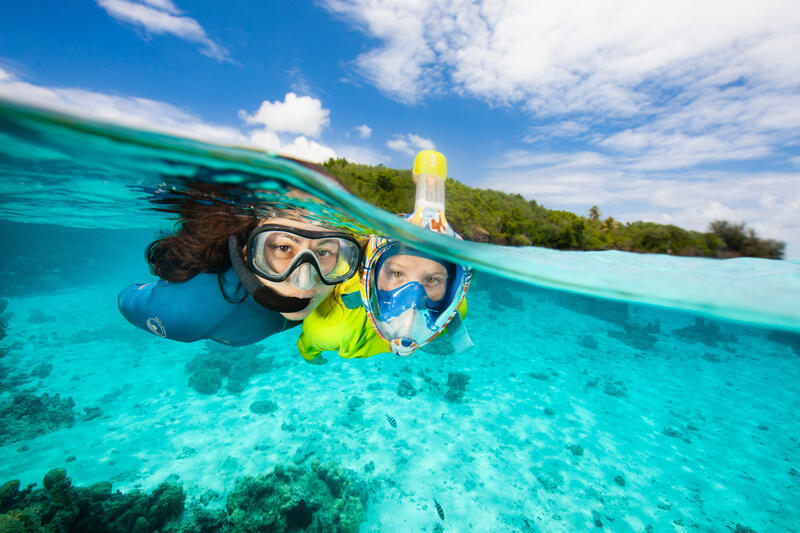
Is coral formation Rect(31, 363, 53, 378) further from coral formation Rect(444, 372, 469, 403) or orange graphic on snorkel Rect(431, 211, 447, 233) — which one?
orange graphic on snorkel Rect(431, 211, 447, 233)

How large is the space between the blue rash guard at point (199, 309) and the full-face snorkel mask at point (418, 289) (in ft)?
5.03

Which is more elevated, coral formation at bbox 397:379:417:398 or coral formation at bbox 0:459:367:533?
coral formation at bbox 397:379:417:398

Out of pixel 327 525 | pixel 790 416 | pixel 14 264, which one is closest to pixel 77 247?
pixel 14 264

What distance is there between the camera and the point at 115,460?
834cm

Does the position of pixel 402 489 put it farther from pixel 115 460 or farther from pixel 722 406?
pixel 722 406

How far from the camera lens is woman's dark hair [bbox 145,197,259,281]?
3.64m

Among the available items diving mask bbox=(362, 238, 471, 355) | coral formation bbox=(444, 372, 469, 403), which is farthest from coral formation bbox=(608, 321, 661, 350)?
diving mask bbox=(362, 238, 471, 355)

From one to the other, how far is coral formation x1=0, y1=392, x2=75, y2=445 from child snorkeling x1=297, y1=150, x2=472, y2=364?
13045 millimetres

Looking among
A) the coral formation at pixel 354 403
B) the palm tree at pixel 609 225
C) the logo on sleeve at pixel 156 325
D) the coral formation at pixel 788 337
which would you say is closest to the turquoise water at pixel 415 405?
the coral formation at pixel 354 403

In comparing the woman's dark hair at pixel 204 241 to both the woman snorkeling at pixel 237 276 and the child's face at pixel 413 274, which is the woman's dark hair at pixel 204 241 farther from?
the child's face at pixel 413 274

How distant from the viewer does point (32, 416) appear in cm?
1035

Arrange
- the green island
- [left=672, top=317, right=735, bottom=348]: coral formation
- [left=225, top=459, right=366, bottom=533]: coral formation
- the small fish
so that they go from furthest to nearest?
[left=672, top=317, right=735, bottom=348]: coral formation, the small fish, [left=225, top=459, right=366, bottom=533]: coral formation, the green island

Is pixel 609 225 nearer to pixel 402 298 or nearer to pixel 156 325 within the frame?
pixel 402 298

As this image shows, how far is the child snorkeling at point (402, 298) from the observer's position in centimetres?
347
